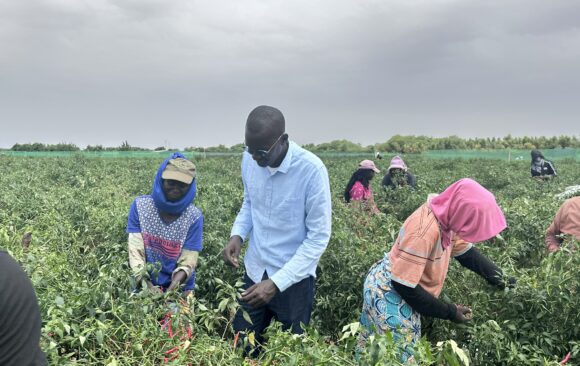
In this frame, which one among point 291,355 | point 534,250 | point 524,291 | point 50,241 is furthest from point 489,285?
point 50,241

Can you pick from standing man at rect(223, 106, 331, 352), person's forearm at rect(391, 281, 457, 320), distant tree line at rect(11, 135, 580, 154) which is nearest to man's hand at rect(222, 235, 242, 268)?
standing man at rect(223, 106, 331, 352)

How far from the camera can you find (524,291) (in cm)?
247

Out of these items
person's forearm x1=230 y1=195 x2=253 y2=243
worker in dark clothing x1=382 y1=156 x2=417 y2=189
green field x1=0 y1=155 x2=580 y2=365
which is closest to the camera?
green field x1=0 y1=155 x2=580 y2=365

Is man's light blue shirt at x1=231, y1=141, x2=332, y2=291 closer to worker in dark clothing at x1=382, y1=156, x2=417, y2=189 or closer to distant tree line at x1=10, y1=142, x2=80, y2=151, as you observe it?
worker in dark clothing at x1=382, y1=156, x2=417, y2=189

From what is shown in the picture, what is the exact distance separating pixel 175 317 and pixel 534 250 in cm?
398

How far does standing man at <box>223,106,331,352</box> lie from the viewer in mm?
2451

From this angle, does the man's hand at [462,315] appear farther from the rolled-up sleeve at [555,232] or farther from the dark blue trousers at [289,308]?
the rolled-up sleeve at [555,232]

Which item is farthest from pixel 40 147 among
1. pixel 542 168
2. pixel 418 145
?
pixel 542 168

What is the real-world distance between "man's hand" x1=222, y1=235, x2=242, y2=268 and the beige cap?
17.7 inches

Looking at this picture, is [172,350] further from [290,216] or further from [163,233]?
[163,233]

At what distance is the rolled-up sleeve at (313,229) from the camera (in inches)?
101

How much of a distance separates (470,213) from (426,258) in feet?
0.96

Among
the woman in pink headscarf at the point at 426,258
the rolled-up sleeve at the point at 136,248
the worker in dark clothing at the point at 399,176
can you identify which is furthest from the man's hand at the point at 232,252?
the worker in dark clothing at the point at 399,176

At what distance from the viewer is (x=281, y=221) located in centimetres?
268
